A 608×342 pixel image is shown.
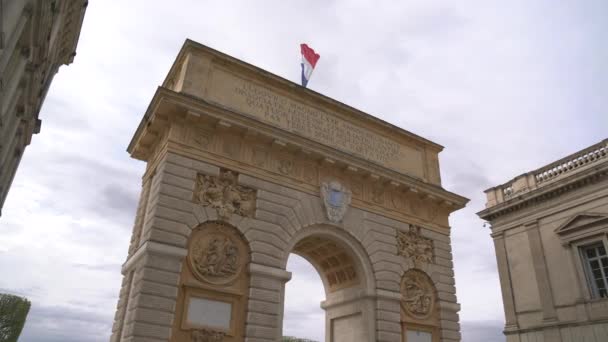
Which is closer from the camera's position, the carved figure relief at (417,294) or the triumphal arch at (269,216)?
the triumphal arch at (269,216)

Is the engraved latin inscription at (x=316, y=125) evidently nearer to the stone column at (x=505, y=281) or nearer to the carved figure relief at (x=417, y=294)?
the carved figure relief at (x=417, y=294)

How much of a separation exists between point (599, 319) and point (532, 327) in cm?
337

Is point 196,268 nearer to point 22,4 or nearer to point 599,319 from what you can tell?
point 22,4

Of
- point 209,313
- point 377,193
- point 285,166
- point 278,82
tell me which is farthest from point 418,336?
point 278,82

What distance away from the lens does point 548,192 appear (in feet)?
74.2

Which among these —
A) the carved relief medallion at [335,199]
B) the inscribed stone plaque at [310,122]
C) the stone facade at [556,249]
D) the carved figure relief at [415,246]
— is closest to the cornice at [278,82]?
the inscribed stone plaque at [310,122]

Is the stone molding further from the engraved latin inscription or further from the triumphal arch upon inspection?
the engraved latin inscription

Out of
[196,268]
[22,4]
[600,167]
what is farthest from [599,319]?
[22,4]

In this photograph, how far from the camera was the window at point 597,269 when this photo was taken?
1995 cm

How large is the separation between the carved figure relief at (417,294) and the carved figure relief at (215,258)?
663cm

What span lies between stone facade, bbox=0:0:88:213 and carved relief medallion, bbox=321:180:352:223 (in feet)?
30.5

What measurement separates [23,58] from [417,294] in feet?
47.3

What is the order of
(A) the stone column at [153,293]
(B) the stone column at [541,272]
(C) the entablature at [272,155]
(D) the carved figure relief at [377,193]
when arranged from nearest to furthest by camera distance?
1. (A) the stone column at [153,293]
2. (C) the entablature at [272,155]
3. (D) the carved figure relief at [377,193]
4. (B) the stone column at [541,272]

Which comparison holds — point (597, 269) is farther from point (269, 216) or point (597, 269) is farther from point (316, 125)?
point (269, 216)
